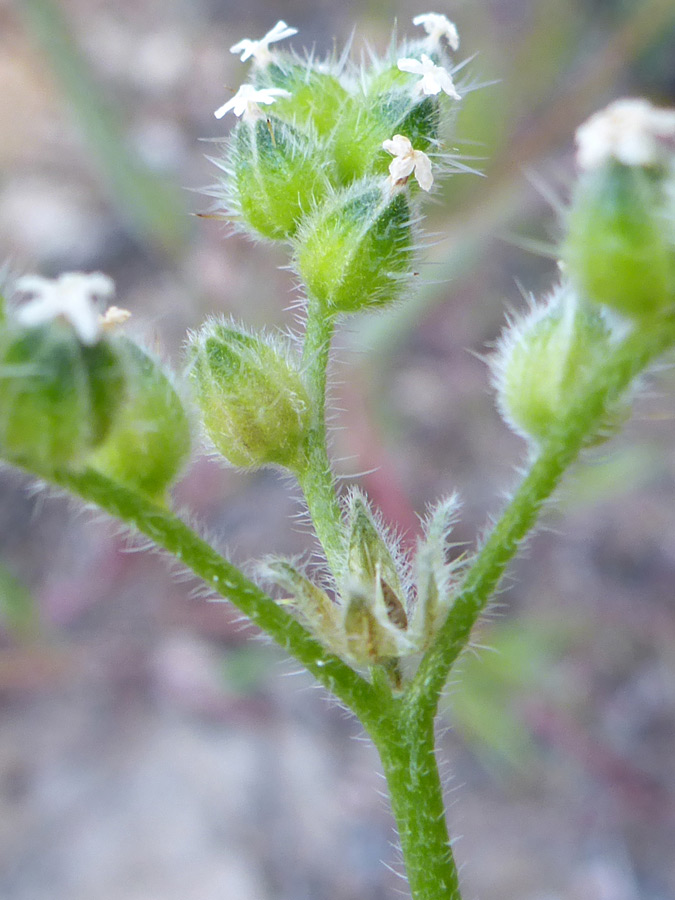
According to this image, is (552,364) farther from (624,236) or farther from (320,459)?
(320,459)

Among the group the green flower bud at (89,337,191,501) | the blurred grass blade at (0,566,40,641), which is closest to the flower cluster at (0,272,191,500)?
the green flower bud at (89,337,191,501)

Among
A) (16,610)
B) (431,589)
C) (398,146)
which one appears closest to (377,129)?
(398,146)

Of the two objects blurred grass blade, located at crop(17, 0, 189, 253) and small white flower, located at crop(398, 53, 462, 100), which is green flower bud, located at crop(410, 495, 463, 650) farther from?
blurred grass blade, located at crop(17, 0, 189, 253)

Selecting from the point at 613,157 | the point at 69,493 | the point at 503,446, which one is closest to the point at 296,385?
the point at 69,493

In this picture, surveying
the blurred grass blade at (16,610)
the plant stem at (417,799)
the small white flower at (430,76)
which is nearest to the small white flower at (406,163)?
the small white flower at (430,76)

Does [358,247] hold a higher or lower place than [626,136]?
higher

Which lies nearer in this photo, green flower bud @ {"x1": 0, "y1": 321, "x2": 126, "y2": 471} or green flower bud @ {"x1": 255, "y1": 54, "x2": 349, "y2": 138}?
green flower bud @ {"x1": 0, "y1": 321, "x2": 126, "y2": 471}
